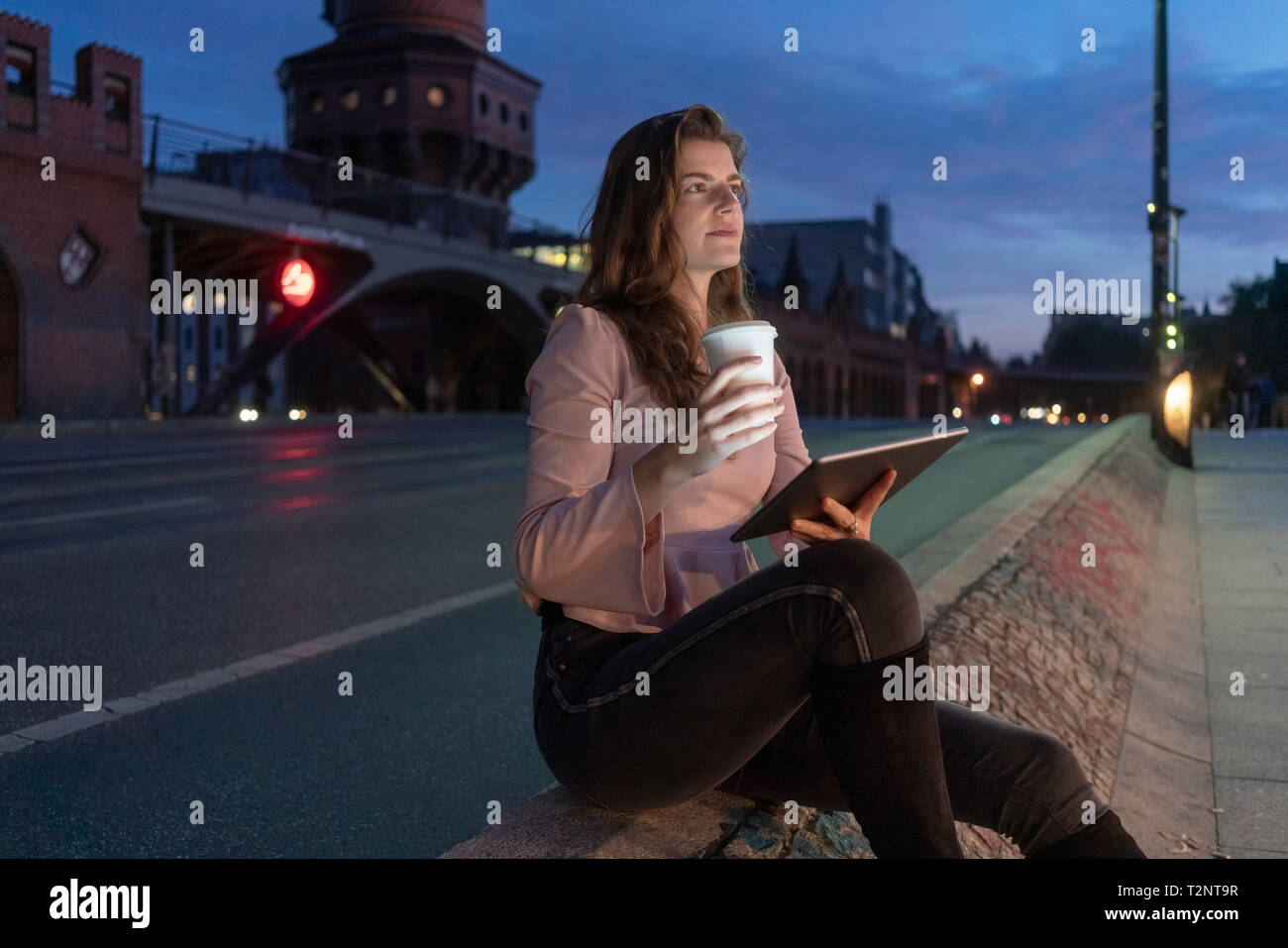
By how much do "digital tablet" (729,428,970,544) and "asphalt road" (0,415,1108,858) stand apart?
154 cm

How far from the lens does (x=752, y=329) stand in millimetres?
1903

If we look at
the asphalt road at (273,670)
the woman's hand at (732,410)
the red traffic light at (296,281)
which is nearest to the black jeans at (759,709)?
the woman's hand at (732,410)

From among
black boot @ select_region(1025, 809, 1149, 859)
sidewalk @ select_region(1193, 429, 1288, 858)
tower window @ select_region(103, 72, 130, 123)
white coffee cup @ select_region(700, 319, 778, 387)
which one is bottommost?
sidewalk @ select_region(1193, 429, 1288, 858)

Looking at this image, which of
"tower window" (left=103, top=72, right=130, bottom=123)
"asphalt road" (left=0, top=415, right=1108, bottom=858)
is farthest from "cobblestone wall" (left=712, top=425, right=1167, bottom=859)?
"tower window" (left=103, top=72, right=130, bottom=123)

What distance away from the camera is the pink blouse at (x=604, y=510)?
2.17 meters

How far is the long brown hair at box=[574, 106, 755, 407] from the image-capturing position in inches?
97.4

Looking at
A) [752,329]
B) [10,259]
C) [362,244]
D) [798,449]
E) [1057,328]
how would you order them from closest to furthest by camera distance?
[752,329] → [798,449] → [10,259] → [362,244] → [1057,328]

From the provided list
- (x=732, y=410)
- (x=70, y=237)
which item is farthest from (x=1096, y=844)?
(x=70, y=237)

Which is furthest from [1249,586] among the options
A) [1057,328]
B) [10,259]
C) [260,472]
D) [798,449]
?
[1057,328]

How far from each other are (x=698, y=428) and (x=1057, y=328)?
192534 mm

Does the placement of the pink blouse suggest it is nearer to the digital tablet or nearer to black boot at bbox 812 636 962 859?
the digital tablet

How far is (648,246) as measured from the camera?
252 cm

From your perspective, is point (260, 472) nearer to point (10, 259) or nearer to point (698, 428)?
point (698, 428)

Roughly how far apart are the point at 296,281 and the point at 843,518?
118 ft
